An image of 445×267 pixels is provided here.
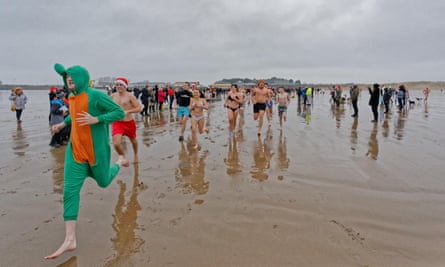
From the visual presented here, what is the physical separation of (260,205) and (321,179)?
1601 millimetres

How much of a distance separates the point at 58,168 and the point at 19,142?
3.97 metres

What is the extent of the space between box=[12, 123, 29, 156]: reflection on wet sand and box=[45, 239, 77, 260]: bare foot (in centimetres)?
544

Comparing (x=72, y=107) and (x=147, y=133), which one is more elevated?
(x=72, y=107)

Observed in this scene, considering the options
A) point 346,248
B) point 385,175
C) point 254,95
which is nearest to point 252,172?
point 385,175

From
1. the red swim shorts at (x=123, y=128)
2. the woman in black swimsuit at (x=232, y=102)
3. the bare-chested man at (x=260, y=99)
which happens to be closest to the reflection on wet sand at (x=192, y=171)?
the red swim shorts at (x=123, y=128)

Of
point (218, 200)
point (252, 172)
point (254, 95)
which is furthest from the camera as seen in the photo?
point (254, 95)

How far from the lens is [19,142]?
878 centimetres

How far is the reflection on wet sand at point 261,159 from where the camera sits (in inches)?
211

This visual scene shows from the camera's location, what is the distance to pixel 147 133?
10.2 meters

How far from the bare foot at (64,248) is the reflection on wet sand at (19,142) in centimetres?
544

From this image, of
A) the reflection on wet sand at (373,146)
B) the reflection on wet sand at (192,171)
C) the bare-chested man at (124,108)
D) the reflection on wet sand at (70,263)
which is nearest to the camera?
the reflection on wet sand at (70,263)

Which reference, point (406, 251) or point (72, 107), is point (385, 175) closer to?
point (406, 251)

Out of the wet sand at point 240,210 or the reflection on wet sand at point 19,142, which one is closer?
the wet sand at point 240,210

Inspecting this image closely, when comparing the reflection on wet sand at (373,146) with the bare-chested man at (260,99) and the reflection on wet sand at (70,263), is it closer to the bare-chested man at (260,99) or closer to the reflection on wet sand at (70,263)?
the bare-chested man at (260,99)
